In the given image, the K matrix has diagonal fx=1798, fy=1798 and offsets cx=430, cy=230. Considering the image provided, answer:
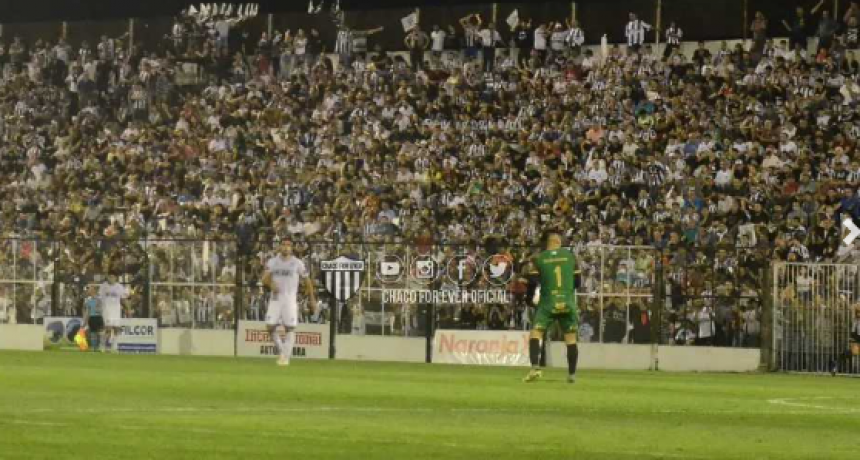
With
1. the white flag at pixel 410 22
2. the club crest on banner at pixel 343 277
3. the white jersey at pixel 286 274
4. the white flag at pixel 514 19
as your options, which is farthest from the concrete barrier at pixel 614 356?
the white flag at pixel 410 22

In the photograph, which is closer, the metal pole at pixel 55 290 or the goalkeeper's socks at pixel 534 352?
the goalkeeper's socks at pixel 534 352

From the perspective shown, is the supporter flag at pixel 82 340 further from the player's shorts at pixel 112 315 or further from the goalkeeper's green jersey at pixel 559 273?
the goalkeeper's green jersey at pixel 559 273

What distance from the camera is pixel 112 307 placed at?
39438 mm

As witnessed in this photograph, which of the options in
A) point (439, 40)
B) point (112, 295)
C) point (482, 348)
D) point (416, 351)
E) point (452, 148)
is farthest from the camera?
point (439, 40)

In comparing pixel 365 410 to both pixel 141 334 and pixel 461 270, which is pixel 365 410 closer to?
pixel 461 270

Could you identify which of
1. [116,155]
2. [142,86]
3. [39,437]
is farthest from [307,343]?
[39,437]

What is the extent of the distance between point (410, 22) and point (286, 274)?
18.6 meters

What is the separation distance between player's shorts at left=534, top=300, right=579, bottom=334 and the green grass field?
0.90 meters

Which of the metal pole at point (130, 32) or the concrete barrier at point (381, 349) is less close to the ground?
the metal pole at point (130, 32)

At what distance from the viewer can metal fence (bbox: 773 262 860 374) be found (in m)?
33.8

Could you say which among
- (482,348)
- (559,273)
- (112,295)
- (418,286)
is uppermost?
(559,273)

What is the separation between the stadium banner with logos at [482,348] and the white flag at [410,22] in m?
15.6

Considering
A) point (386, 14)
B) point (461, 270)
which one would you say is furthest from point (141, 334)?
point (386, 14)

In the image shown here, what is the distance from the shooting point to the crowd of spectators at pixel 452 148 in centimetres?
3838
